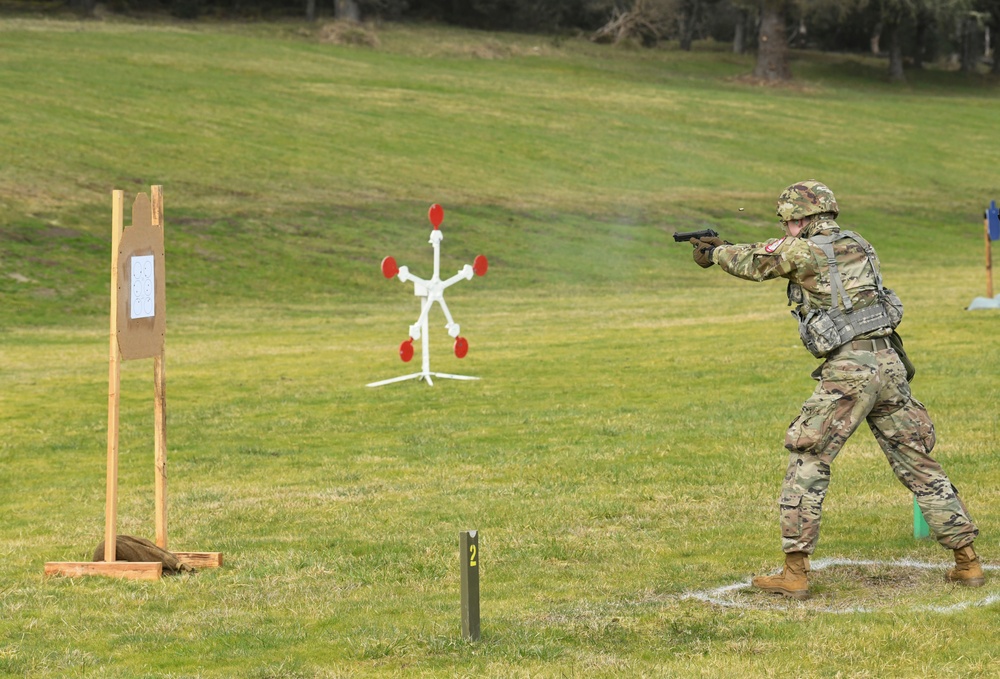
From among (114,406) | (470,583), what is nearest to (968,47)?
(114,406)

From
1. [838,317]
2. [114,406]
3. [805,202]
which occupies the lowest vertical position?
[114,406]

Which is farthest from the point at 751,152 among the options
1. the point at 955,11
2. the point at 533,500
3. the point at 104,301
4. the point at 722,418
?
the point at 533,500

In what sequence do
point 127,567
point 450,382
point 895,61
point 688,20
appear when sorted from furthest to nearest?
point 688,20 < point 895,61 < point 450,382 < point 127,567

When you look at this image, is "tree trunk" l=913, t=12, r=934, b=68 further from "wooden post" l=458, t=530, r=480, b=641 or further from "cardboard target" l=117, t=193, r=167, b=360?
"wooden post" l=458, t=530, r=480, b=641

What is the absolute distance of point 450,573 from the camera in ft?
32.8

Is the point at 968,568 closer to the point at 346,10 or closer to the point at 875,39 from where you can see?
the point at 346,10

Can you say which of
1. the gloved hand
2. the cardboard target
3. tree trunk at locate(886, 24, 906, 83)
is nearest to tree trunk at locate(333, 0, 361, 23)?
tree trunk at locate(886, 24, 906, 83)

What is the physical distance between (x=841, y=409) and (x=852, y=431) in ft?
0.47

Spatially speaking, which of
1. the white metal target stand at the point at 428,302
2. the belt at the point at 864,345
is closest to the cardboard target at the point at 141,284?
the belt at the point at 864,345

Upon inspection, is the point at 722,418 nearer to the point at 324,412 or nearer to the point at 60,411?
the point at 324,412

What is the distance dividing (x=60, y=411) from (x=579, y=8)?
8217 centimetres

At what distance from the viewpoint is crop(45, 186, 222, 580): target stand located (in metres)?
10.0

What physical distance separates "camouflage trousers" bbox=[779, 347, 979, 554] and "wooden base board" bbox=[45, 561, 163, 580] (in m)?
4.13

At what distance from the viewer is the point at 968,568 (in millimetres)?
9055
